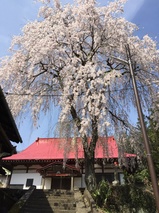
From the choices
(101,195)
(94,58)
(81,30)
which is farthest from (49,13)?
(101,195)

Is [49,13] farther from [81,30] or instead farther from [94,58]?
[94,58]

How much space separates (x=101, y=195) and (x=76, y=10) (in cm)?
1132

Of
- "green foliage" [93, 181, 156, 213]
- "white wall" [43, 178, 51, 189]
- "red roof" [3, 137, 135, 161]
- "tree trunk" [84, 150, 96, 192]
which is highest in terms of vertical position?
"red roof" [3, 137, 135, 161]

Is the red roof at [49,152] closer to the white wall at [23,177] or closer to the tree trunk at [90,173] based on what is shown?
the white wall at [23,177]

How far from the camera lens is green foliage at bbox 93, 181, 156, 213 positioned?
37.3ft

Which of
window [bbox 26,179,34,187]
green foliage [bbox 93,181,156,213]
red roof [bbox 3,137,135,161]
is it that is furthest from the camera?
window [bbox 26,179,34,187]

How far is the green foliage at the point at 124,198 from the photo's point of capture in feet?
37.3

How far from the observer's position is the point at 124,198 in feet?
41.3

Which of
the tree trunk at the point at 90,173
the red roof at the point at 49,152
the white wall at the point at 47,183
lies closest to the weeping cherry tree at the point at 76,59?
the tree trunk at the point at 90,173

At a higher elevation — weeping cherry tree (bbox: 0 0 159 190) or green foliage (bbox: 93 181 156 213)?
weeping cherry tree (bbox: 0 0 159 190)

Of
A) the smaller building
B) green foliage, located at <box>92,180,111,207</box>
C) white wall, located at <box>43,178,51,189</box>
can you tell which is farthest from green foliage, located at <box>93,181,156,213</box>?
white wall, located at <box>43,178,51,189</box>

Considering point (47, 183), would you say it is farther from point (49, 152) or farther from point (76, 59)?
point (76, 59)

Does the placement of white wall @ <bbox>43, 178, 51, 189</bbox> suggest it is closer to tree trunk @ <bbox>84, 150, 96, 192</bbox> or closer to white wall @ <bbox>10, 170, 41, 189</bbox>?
white wall @ <bbox>10, 170, 41, 189</bbox>

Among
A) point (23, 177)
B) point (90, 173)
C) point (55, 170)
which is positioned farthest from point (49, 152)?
point (90, 173)
